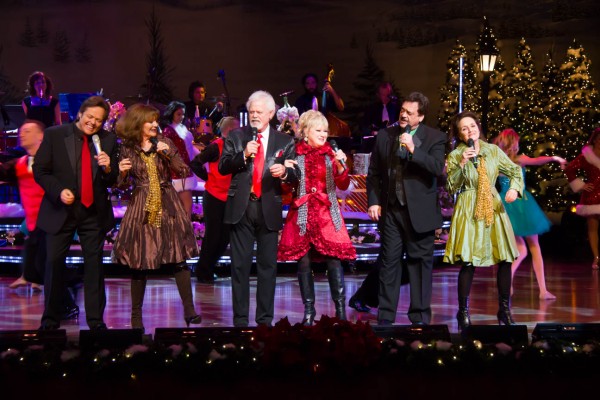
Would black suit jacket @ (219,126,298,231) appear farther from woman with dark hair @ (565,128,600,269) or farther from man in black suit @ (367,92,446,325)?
woman with dark hair @ (565,128,600,269)

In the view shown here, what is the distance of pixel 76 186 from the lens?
6391mm

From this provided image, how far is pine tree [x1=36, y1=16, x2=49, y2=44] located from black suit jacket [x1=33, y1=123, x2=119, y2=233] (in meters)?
11.2

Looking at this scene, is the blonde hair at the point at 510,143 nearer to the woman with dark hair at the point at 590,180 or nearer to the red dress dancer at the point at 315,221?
the red dress dancer at the point at 315,221

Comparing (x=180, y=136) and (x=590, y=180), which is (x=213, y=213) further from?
(x=590, y=180)

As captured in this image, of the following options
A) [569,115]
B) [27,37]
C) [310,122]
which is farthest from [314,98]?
[310,122]

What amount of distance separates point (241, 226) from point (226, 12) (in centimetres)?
1183

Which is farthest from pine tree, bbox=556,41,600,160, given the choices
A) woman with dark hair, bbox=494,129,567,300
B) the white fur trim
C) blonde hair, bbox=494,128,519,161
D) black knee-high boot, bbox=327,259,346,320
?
black knee-high boot, bbox=327,259,346,320

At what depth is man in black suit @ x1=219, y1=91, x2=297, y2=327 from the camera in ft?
21.2

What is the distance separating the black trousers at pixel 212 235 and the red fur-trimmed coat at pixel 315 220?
2552mm

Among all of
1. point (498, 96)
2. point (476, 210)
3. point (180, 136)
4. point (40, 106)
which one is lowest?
point (476, 210)

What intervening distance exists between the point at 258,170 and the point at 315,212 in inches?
20.1

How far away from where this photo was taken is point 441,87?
17.4m

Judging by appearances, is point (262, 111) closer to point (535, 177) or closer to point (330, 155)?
point (330, 155)

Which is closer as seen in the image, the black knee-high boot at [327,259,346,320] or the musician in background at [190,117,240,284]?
the black knee-high boot at [327,259,346,320]
